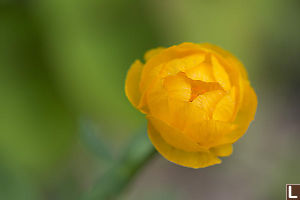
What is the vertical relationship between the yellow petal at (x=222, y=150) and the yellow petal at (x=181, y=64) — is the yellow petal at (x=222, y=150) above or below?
below

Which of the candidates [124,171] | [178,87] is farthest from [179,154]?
[124,171]

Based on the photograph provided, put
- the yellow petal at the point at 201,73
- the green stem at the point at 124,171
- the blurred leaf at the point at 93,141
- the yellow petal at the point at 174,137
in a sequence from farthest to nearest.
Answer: the blurred leaf at the point at 93,141
the green stem at the point at 124,171
the yellow petal at the point at 201,73
the yellow petal at the point at 174,137

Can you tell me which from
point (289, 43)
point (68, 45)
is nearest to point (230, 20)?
point (289, 43)

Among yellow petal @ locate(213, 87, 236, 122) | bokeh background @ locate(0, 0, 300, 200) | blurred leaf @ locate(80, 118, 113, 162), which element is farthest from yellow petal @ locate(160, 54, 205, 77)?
bokeh background @ locate(0, 0, 300, 200)

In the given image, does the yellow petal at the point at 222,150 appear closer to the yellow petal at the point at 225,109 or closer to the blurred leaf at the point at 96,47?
the yellow petal at the point at 225,109

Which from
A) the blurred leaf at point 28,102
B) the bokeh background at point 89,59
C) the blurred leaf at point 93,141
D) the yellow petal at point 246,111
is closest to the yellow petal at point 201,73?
the yellow petal at point 246,111

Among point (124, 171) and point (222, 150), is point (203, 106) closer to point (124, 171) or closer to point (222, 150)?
point (222, 150)

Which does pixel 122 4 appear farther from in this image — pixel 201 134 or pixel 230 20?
pixel 201 134

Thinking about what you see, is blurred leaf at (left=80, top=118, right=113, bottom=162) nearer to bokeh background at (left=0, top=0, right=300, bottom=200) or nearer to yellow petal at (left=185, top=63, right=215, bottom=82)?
bokeh background at (left=0, top=0, right=300, bottom=200)
